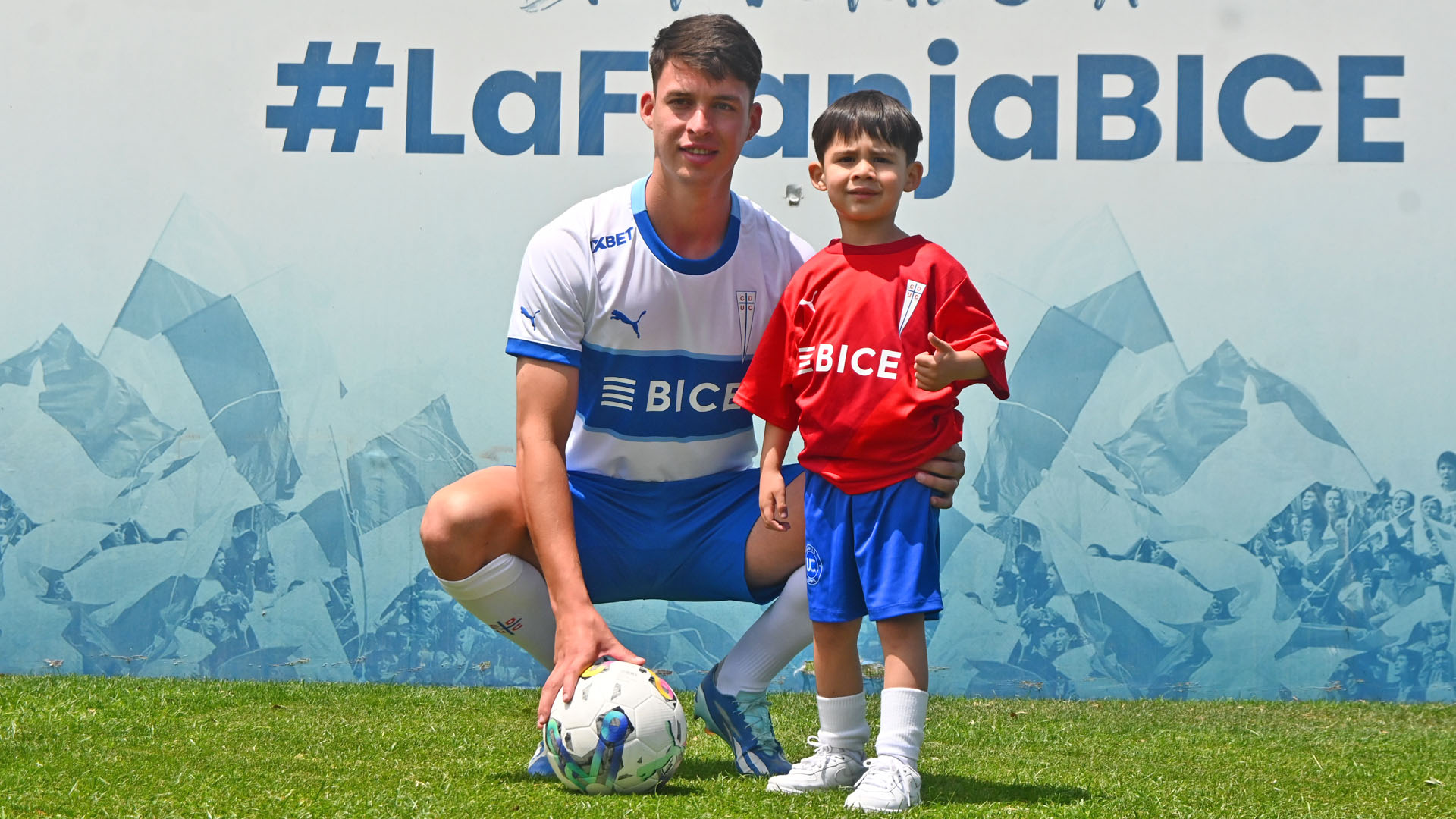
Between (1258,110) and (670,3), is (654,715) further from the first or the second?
(1258,110)

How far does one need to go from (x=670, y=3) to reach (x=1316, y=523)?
8.84 ft

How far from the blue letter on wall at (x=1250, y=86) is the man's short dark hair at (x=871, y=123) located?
2.49 metres

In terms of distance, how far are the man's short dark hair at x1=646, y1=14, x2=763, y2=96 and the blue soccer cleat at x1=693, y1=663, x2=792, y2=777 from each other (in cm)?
110

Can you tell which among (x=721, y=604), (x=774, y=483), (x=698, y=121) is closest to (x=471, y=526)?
(x=774, y=483)

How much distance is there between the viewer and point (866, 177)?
2.18 m

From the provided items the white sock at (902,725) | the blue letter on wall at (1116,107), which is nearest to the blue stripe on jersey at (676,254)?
the white sock at (902,725)

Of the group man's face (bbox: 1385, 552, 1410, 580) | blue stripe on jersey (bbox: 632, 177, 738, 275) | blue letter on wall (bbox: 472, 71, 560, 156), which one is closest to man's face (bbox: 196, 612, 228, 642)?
blue letter on wall (bbox: 472, 71, 560, 156)

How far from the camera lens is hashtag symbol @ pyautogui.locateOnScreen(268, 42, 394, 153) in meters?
4.40

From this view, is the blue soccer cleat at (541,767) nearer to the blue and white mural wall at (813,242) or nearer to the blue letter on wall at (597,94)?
the blue and white mural wall at (813,242)

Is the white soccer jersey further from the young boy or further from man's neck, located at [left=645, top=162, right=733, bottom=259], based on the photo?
the young boy

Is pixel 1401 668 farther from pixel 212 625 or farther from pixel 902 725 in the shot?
pixel 212 625

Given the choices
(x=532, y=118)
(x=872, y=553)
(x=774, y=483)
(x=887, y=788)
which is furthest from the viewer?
(x=532, y=118)

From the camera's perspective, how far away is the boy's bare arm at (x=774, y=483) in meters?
2.19

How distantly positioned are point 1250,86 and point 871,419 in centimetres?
287
